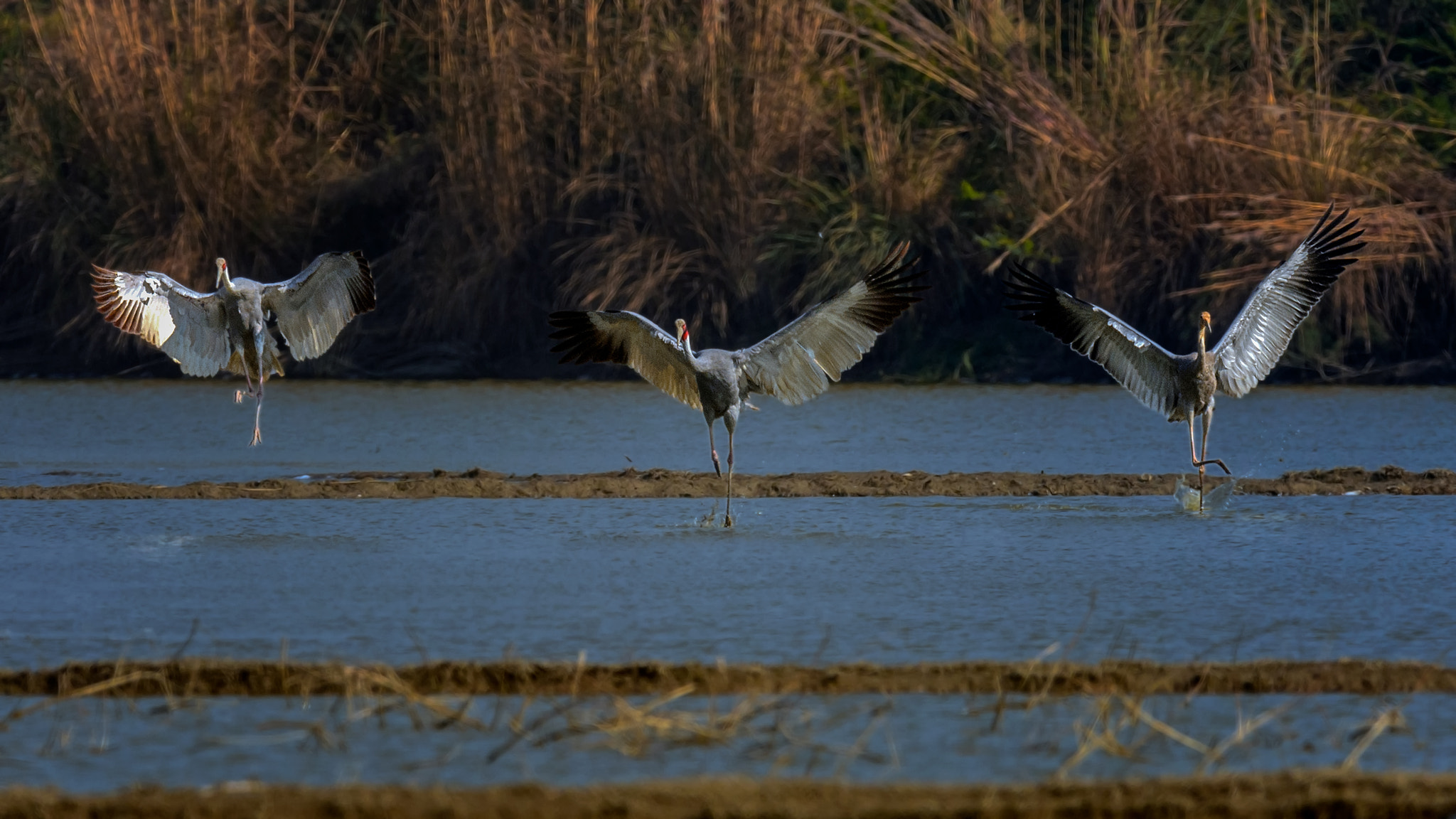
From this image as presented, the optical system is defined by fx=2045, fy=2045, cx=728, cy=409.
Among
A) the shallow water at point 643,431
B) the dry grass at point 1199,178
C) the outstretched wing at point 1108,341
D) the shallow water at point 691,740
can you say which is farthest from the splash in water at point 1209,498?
the dry grass at point 1199,178

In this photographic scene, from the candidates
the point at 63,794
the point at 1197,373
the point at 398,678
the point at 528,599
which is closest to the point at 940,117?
the point at 1197,373

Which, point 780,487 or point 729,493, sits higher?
point 729,493

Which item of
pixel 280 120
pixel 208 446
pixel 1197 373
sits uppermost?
pixel 280 120

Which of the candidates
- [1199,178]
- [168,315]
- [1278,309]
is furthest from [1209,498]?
[1199,178]

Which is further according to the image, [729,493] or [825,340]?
[825,340]

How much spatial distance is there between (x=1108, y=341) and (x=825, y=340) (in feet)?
6.78

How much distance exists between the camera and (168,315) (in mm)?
14445

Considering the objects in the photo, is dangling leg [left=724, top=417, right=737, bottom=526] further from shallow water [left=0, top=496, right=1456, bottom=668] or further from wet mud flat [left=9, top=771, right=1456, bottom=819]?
wet mud flat [left=9, top=771, right=1456, bottom=819]

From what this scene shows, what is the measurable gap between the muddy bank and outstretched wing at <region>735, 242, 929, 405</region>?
4.78 m

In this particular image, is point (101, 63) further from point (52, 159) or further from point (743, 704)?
point (743, 704)

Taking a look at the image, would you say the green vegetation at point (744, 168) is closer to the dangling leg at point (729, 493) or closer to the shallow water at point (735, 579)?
the shallow water at point (735, 579)

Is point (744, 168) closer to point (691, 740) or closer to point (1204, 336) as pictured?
point (1204, 336)

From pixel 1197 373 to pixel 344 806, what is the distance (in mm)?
8385

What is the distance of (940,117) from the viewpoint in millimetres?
23203
